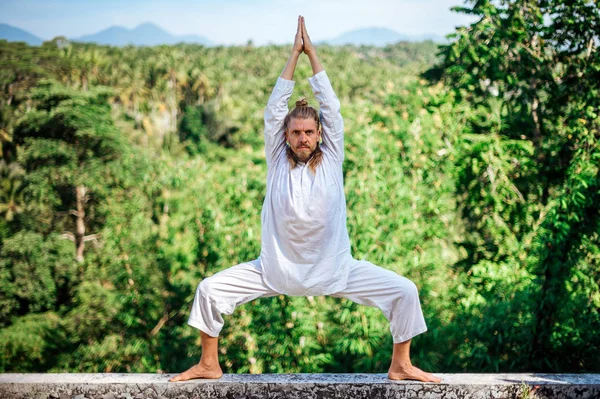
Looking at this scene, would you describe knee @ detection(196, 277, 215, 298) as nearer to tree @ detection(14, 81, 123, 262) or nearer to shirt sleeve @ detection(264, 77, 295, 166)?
shirt sleeve @ detection(264, 77, 295, 166)

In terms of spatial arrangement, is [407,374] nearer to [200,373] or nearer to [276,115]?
[200,373]

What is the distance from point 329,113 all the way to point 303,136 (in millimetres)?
206

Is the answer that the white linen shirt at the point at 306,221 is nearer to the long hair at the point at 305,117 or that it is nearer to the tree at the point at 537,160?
the long hair at the point at 305,117

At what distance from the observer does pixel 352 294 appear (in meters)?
2.98

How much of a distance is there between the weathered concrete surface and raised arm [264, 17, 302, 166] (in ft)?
4.06

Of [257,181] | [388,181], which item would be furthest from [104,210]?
[388,181]

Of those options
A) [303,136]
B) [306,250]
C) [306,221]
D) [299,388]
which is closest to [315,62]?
[303,136]

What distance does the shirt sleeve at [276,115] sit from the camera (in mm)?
2946

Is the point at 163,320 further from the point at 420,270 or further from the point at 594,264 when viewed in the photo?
the point at 594,264

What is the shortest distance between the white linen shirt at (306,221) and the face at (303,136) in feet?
0.23

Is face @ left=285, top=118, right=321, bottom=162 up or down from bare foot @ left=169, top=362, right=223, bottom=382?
up

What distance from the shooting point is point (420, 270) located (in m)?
6.94

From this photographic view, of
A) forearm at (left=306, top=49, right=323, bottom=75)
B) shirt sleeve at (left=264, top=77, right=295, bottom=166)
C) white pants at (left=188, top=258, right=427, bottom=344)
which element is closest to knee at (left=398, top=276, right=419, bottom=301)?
white pants at (left=188, top=258, right=427, bottom=344)

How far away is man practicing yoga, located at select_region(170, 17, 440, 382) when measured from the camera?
288cm
